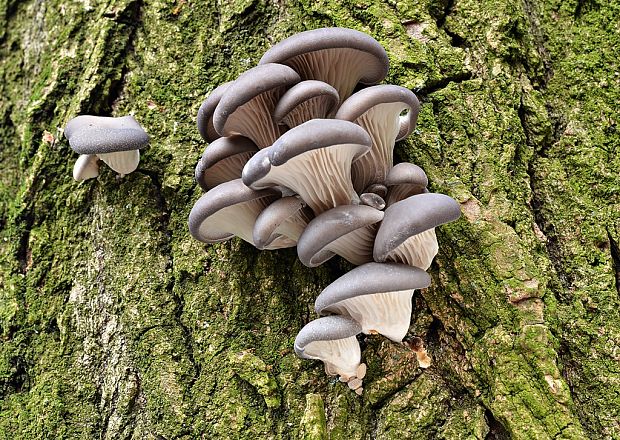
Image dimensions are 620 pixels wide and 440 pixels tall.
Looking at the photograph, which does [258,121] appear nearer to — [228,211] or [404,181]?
[228,211]

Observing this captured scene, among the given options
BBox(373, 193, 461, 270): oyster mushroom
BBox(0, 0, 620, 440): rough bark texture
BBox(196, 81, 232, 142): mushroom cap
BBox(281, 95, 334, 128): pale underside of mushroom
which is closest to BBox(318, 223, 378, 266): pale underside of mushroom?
BBox(373, 193, 461, 270): oyster mushroom

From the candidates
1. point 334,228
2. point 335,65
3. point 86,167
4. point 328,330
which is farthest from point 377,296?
point 86,167

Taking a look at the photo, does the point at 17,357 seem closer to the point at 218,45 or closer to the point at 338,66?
the point at 218,45

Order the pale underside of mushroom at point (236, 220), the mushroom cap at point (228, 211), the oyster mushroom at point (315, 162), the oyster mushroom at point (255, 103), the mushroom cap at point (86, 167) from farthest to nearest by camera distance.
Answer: the mushroom cap at point (86, 167) → the pale underside of mushroom at point (236, 220) → the mushroom cap at point (228, 211) → the oyster mushroom at point (255, 103) → the oyster mushroom at point (315, 162)

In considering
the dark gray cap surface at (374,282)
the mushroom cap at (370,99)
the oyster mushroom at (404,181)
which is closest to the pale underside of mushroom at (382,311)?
the dark gray cap surface at (374,282)

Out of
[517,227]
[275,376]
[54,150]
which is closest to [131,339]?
[275,376]

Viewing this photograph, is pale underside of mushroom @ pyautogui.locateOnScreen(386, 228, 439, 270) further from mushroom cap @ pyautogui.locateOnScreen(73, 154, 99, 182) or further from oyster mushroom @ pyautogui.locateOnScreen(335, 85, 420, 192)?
mushroom cap @ pyautogui.locateOnScreen(73, 154, 99, 182)

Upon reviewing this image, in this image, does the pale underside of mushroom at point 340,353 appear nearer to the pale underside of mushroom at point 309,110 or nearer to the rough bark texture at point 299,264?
the rough bark texture at point 299,264
